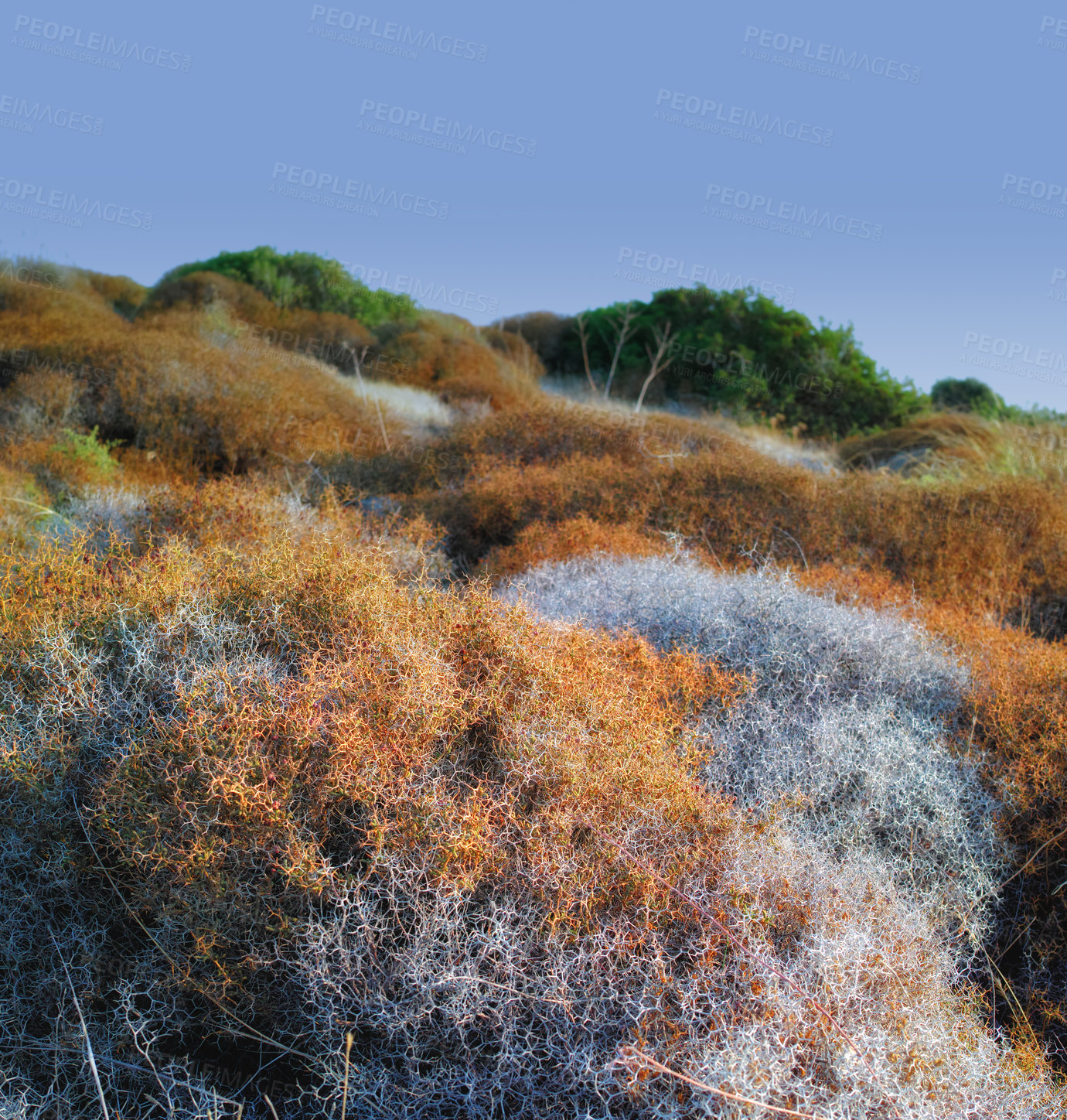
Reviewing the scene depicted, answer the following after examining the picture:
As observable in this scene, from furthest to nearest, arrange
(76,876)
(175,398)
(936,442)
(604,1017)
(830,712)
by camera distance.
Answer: (936,442), (175,398), (830,712), (76,876), (604,1017)

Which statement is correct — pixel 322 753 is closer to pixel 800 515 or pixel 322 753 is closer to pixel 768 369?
pixel 800 515

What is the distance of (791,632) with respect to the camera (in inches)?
134

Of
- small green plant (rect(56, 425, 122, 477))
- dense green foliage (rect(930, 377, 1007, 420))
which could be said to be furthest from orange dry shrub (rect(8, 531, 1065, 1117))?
dense green foliage (rect(930, 377, 1007, 420))

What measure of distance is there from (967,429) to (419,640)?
34.8ft

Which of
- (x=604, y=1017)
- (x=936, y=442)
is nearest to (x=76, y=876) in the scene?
(x=604, y=1017)

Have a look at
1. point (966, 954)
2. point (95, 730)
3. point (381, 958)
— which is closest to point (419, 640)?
point (381, 958)

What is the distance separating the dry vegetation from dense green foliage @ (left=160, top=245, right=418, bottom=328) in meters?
13.9

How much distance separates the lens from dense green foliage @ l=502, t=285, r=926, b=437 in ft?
52.0

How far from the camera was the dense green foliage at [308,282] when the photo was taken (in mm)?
15859

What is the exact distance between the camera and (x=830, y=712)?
9.78 feet

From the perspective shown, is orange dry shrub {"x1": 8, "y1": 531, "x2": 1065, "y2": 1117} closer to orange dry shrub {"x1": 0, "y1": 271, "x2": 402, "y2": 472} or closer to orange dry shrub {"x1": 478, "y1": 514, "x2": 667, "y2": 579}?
orange dry shrub {"x1": 478, "y1": 514, "x2": 667, "y2": 579}

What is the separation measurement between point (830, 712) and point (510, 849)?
1.71 metres

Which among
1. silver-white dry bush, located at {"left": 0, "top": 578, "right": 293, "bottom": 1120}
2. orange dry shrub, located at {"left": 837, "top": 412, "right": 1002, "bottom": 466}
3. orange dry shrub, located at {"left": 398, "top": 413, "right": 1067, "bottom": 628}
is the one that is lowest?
silver-white dry bush, located at {"left": 0, "top": 578, "right": 293, "bottom": 1120}

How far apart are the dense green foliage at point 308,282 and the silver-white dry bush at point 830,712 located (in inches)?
558
